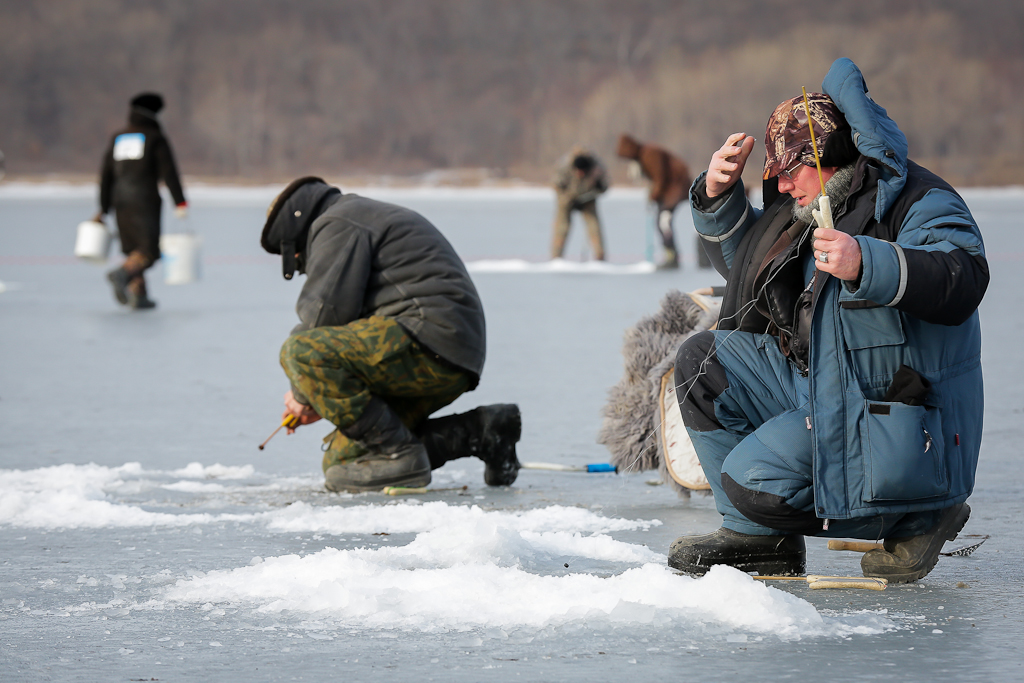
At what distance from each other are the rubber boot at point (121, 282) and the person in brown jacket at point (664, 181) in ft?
20.3

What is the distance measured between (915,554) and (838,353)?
0.58 meters

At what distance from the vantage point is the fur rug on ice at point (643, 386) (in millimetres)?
4535

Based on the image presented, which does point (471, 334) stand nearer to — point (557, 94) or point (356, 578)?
point (356, 578)

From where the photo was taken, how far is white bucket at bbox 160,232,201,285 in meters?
12.8

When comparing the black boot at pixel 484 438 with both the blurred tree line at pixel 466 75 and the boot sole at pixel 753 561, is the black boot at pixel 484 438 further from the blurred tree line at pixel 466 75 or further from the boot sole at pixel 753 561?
the blurred tree line at pixel 466 75

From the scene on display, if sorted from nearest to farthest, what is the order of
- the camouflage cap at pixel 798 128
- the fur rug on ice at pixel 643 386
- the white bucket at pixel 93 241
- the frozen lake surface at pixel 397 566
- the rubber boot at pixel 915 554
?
the frozen lake surface at pixel 397 566
the camouflage cap at pixel 798 128
the rubber boot at pixel 915 554
the fur rug on ice at pixel 643 386
the white bucket at pixel 93 241

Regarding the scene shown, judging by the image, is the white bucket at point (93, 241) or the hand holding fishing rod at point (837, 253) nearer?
the hand holding fishing rod at point (837, 253)

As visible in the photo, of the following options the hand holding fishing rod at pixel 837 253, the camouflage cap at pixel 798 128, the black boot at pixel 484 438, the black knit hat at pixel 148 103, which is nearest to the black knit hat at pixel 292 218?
the black boot at pixel 484 438

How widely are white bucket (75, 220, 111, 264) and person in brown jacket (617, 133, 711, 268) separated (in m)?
6.17

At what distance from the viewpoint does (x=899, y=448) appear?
3.05m

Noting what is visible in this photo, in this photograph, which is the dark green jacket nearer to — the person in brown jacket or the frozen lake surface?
the frozen lake surface

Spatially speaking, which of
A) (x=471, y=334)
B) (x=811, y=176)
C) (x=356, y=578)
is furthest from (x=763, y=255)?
(x=471, y=334)

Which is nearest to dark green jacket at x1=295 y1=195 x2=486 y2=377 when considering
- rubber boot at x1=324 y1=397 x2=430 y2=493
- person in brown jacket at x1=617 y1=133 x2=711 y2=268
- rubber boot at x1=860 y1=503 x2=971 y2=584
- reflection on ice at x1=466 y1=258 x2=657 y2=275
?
rubber boot at x1=324 y1=397 x2=430 y2=493

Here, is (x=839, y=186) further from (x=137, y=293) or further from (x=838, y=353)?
(x=137, y=293)
